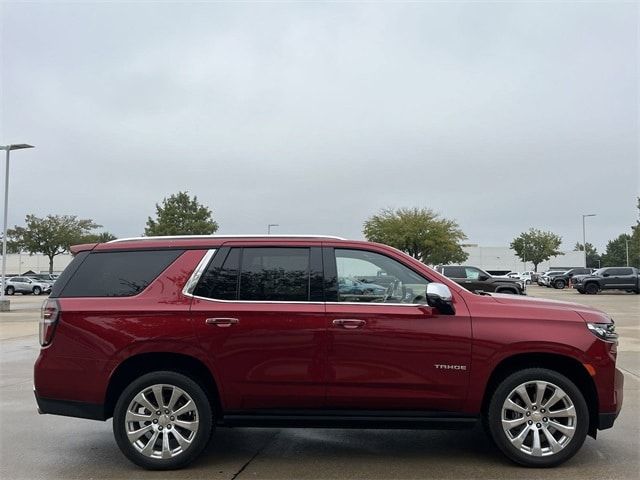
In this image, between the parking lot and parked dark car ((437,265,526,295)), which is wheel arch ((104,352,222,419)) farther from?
parked dark car ((437,265,526,295))

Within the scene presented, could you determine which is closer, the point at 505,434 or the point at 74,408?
the point at 505,434

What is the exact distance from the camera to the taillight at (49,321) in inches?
195

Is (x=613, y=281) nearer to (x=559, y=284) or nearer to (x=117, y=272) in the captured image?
(x=559, y=284)

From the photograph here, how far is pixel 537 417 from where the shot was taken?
4809mm

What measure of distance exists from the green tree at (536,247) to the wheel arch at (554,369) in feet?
273

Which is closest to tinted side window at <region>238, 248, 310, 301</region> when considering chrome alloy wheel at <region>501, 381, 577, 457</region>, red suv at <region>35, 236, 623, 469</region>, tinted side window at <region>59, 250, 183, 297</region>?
red suv at <region>35, 236, 623, 469</region>

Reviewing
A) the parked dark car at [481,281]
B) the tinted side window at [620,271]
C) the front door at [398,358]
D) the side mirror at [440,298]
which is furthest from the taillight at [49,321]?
the tinted side window at [620,271]

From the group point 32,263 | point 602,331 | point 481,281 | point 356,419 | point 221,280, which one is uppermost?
point 32,263

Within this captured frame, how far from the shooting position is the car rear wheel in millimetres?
36125

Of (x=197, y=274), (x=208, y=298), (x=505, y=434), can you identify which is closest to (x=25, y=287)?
(x=197, y=274)

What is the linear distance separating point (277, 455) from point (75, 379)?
1837 millimetres

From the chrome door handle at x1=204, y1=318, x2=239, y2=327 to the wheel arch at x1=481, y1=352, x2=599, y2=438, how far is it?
2.14 meters

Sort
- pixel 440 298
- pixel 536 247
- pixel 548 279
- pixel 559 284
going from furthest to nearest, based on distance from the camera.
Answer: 1. pixel 536 247
2. pixel 548 279
3. pixel 559 284
4. pixel 440 298

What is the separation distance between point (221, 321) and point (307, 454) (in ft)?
4.88
